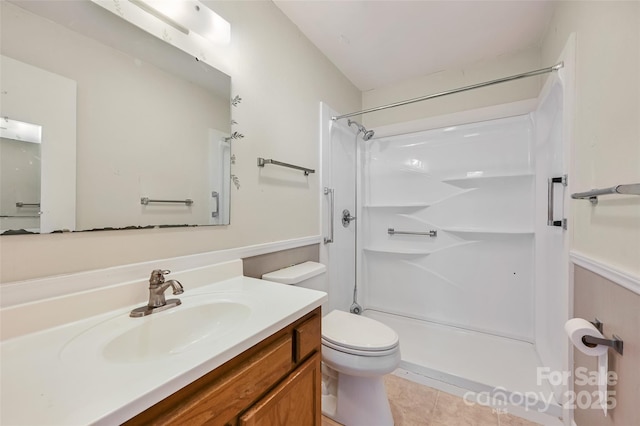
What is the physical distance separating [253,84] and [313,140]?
24.3 inches

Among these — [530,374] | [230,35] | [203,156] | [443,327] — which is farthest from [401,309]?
[230,35]

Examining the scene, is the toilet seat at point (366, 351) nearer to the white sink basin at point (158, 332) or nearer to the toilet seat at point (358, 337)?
the toilet seat at point (358, 337)

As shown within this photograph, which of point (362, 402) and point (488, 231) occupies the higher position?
point (488, 231)

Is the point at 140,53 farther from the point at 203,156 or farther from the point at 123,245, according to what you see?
the point at 123,245

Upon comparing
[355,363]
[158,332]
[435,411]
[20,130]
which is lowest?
[435,411]

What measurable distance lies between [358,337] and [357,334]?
33 millimetres

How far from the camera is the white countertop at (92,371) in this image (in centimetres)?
43

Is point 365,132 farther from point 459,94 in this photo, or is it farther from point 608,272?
point 608,272

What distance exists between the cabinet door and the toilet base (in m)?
0.49

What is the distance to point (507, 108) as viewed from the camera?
83.6 inches

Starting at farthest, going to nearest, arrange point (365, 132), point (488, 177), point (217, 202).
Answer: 1. point (365, 132)
2. point (488, 177)
3. point (217, 202)

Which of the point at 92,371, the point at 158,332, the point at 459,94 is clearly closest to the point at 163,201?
the point at 158,332

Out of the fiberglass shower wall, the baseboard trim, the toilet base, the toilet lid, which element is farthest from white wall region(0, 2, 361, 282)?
the baseboard trim

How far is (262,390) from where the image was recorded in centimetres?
74
